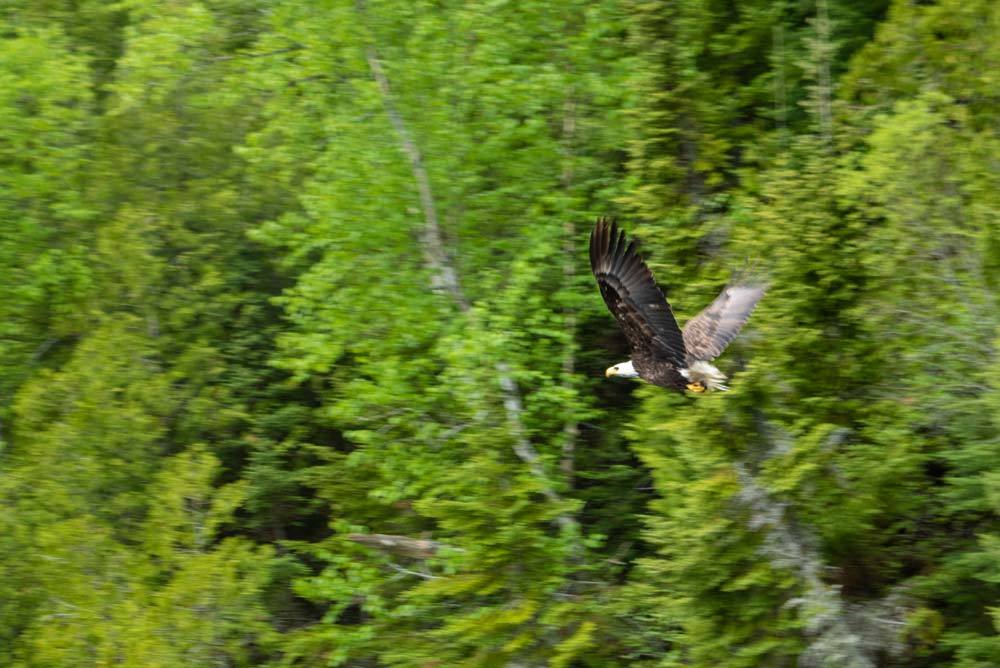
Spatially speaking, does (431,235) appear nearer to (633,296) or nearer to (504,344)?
(504,344)

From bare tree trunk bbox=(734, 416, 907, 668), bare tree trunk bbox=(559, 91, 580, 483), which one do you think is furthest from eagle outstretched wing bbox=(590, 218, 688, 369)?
bare tree trunk bbox=(559, 91, 580, 483)

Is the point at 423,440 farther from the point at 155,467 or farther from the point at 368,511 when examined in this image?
the point at 155,467

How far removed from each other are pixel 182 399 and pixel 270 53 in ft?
17.2

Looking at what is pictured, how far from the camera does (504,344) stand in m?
17.5

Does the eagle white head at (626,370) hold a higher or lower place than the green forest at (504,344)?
higher

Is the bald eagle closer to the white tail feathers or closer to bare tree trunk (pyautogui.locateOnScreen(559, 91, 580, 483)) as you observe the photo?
the white tail feathers

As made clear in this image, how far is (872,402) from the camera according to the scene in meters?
15.4

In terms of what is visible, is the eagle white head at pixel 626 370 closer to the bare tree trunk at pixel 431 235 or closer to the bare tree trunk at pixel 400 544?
the bare tree trunk at pixel 431 235

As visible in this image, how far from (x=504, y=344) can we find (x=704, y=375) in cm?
522

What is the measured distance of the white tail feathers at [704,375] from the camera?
41.2 ft

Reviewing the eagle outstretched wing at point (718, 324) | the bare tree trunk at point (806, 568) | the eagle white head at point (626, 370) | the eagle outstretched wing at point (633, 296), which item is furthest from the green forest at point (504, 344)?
the eagle outstretched wing at point (633, 296)

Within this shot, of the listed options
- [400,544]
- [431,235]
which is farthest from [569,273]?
[400,544]

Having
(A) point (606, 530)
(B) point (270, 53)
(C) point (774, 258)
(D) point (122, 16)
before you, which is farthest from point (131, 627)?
(D) point (122, 16)

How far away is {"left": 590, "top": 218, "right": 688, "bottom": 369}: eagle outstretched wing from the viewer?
11.6 metres
